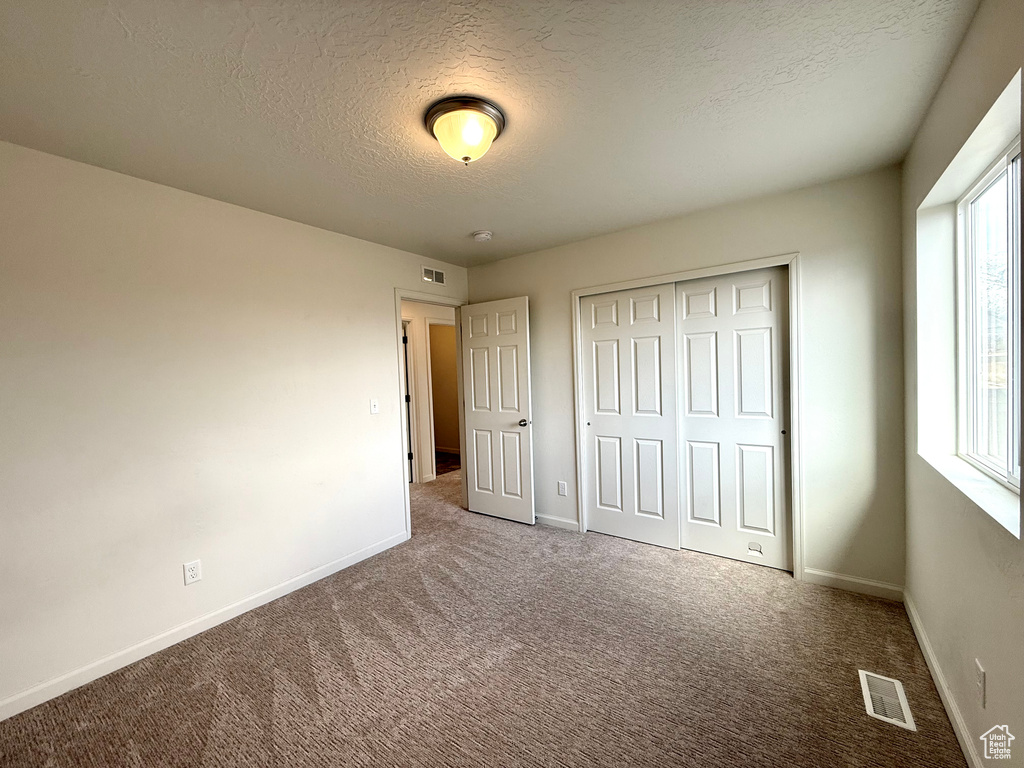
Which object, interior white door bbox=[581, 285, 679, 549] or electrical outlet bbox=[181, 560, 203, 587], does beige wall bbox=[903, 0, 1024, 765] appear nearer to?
interior white door bbox=[581, 285, 679, 549]

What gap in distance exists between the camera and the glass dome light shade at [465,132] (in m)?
1.60

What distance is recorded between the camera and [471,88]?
1.52m

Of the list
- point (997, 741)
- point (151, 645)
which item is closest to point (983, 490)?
point (997, 741)

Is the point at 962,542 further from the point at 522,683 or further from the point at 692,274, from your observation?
the point at 692,274

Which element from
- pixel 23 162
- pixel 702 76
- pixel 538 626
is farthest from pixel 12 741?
pixel 702 76

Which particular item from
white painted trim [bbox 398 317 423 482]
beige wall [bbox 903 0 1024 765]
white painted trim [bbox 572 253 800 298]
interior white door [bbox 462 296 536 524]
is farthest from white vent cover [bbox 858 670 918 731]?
white painted trim [bbox 398 317 423 482]

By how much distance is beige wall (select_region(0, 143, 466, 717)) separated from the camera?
1809mm

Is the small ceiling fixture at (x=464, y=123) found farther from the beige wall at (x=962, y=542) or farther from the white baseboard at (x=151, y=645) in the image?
the white baseboard at (x=151, y=645)

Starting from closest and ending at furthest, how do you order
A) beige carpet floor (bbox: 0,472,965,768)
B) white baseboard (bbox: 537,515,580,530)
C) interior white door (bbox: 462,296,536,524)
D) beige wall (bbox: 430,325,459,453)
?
1. beige carpet floor (bbox: 0,472,965,768)
2. white baseboard (bbox: 537,515,580,530)
3. interior white door (bbox: 462,296,536,524)
4. beige wall (bbox: 430,325,459,453)

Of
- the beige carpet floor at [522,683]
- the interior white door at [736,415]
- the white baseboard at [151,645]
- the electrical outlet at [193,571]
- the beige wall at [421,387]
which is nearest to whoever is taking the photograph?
the beige carpet floor at [522,683]

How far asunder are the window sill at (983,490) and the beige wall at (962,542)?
3 cm

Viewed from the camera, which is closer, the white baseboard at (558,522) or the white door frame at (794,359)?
the white door frame at (794,359)

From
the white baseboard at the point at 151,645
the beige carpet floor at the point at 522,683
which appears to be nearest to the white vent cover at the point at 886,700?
the beige carpet floor at the point at 522,683

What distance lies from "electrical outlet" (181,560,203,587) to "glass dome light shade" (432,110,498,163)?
254 cm
